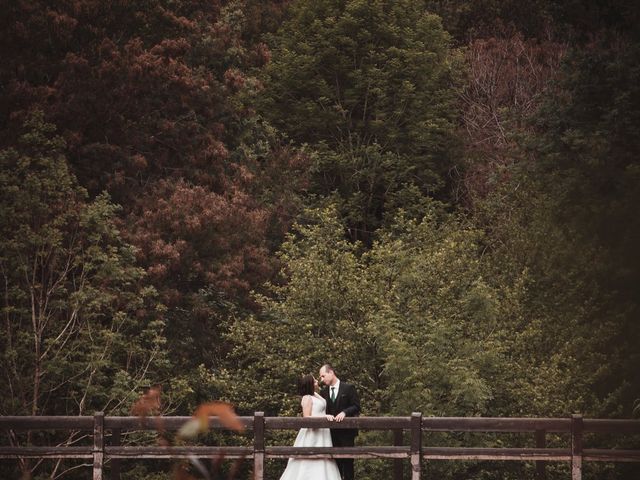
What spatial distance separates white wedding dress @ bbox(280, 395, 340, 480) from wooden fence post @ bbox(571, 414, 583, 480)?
2.77 m

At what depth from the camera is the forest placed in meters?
21.9

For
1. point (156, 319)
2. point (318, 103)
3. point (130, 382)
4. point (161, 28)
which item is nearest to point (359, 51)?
point (318, 103)

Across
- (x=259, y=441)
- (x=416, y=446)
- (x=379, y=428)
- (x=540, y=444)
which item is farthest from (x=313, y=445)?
(x=540, y=444)

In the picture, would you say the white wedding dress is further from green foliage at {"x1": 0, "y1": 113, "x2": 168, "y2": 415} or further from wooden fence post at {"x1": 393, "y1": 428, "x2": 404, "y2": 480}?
green foliage at {"x1": 0, "y1": 113, "x2": 168, "y2": 415}

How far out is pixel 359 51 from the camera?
40.2 metres

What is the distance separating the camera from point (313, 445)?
14273 millimetres

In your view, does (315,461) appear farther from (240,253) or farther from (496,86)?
(496,86)

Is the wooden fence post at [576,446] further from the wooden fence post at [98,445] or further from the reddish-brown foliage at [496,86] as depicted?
the reddish-brown foliage at [496,86]

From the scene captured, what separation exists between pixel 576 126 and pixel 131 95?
10.9m

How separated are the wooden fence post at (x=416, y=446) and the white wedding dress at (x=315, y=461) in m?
1.03

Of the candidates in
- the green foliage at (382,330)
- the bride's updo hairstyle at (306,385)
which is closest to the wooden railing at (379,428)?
the bride's updo hairstyle at (306,385)

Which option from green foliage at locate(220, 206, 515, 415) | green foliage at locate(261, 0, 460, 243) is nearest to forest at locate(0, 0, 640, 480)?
green foliage at locate(220, 206, 515, 415)

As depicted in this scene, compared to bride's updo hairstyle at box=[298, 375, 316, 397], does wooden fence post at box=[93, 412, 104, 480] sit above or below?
below

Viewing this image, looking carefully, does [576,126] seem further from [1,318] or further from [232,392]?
[1,318]
